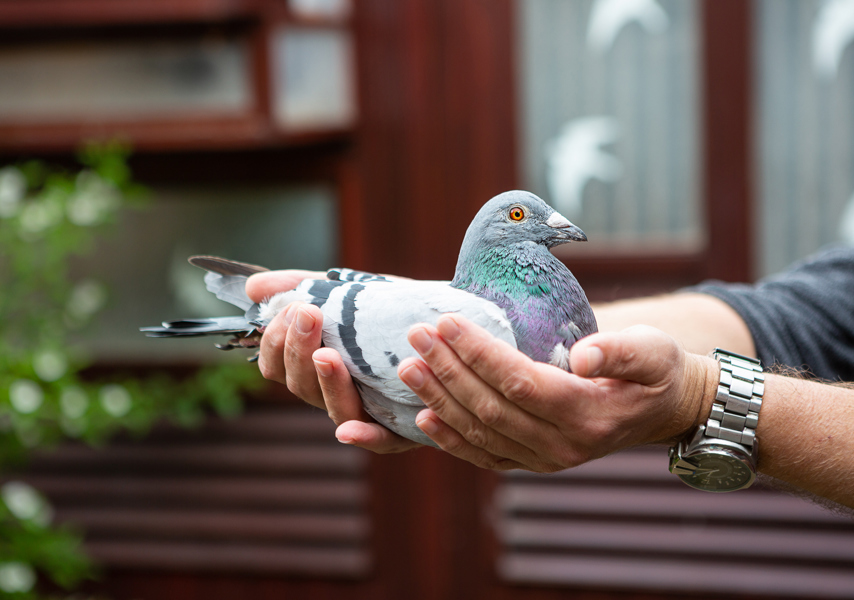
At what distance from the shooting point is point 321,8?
94.1 inches

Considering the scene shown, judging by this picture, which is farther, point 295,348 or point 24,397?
point 24,397

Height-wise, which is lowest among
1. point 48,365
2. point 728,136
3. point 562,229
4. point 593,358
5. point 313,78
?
point 48,365

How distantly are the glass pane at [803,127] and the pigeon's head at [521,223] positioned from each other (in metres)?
1.65

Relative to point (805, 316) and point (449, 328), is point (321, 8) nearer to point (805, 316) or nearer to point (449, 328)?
point (805, 316)

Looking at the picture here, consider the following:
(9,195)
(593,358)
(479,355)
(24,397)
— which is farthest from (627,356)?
(9,195)

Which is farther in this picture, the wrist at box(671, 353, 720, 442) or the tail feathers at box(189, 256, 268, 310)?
the tail feathers at box(189, 256, 268, 310)

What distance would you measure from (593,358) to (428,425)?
24 cm

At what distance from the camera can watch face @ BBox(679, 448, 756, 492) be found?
1.04 meters

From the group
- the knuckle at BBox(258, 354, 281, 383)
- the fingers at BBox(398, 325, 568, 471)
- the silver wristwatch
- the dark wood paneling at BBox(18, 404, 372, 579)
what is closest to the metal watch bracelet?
the silver wristwatch

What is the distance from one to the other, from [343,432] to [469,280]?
267mm

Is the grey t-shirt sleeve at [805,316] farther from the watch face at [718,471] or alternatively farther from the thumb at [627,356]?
the thumb at [627,356]

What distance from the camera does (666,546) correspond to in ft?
8.27

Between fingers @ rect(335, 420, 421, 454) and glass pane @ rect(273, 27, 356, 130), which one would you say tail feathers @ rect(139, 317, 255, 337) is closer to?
fingers @ rect(335, 420, 421, 454)

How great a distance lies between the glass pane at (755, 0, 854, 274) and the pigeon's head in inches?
65.1
